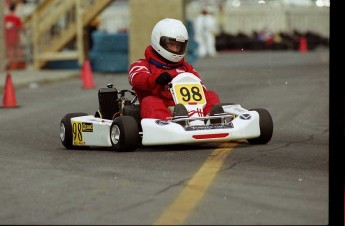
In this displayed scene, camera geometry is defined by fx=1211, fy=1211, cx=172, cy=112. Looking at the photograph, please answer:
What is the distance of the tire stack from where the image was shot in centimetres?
3212

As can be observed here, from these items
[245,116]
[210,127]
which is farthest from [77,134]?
[245,116]

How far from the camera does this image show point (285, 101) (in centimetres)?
2038

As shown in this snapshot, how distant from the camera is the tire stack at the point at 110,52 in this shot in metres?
32.1

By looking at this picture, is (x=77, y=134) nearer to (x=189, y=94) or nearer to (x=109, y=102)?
(x=109, y=102)

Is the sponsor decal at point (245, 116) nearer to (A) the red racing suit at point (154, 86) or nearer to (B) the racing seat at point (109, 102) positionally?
(A) the red racing suit at point (154, 86)

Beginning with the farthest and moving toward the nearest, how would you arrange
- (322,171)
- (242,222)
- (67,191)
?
(322,171) < (67,191) < (242,222)

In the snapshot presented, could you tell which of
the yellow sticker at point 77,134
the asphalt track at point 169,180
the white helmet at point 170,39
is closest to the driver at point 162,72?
the white helmet at point 170,39

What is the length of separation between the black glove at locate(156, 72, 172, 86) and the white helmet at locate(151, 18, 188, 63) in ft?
Answer: 1.52

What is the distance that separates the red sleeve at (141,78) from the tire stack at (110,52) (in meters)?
18.9

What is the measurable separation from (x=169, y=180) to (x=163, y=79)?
301cm

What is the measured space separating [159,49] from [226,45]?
4027 centimetres

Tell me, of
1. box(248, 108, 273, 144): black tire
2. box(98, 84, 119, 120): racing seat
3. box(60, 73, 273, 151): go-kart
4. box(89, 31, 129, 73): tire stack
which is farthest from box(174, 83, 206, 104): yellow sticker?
box(89, 31, 129, 73): tire stack

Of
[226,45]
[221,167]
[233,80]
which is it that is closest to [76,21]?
[233,80]
